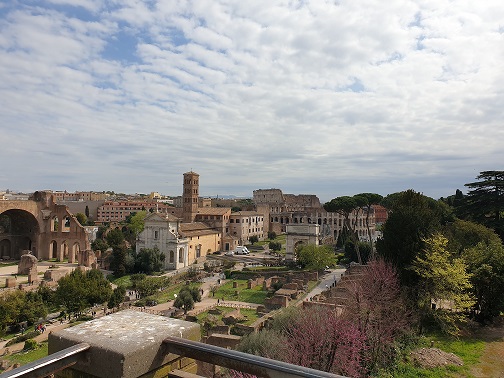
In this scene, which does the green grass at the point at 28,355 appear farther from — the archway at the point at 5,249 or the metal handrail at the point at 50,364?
the archway at the point at 5,249

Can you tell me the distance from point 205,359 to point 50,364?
0.91 metres

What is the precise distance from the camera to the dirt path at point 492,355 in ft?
44.1

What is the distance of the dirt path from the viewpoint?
1344 centimetres

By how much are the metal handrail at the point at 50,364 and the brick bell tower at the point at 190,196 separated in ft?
203

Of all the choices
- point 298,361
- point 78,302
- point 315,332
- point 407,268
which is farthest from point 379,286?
point 78,302

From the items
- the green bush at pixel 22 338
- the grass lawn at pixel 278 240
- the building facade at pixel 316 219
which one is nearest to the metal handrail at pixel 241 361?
the green bush at pixel 22 338

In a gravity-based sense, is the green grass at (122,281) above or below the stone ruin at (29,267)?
below

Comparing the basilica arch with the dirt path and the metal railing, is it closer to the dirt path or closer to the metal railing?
the dirt path

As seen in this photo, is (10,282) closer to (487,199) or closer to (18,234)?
(18,234)

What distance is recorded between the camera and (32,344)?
21922 mm

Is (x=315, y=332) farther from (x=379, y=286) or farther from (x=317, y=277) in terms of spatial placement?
(x=317, y=277)

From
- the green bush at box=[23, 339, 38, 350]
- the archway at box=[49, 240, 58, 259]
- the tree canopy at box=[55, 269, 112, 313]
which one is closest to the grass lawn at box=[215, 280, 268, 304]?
the tree canopy at box=[55, 269, 112, 313]

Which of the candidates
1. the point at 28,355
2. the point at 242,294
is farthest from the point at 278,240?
the point at 28,355

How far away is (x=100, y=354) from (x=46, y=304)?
108 feet
